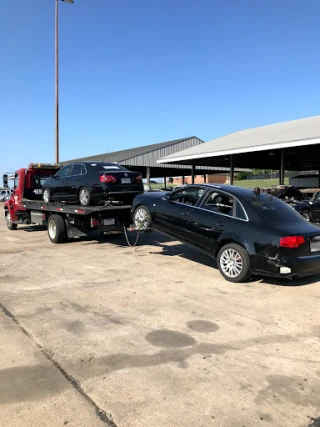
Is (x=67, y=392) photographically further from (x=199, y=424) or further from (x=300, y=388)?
(x=300, y=388)

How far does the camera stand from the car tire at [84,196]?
394 inches

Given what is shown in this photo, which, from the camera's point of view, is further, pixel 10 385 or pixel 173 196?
pixel 173 196

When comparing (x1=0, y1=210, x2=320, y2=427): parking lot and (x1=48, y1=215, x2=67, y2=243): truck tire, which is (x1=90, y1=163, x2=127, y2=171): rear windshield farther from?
(x1=0, y1=210, x2=320, y2=427): parking lot

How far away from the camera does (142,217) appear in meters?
8.97

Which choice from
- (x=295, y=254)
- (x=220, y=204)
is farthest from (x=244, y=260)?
(x=220, y=204)

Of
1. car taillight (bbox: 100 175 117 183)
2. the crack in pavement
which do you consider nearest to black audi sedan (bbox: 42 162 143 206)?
car taillight (bbox: 100 175 117 183)

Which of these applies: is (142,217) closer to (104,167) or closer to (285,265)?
(104,167)

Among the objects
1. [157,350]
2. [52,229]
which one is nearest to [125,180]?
[52,229]

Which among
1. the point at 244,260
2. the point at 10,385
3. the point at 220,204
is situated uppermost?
the point at 220,204

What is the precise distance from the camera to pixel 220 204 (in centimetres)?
723

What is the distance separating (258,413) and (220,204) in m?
4.71

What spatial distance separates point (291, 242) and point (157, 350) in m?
3.12

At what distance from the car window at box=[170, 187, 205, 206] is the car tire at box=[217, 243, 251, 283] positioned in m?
1.44

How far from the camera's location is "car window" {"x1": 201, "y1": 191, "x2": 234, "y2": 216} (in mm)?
7031
